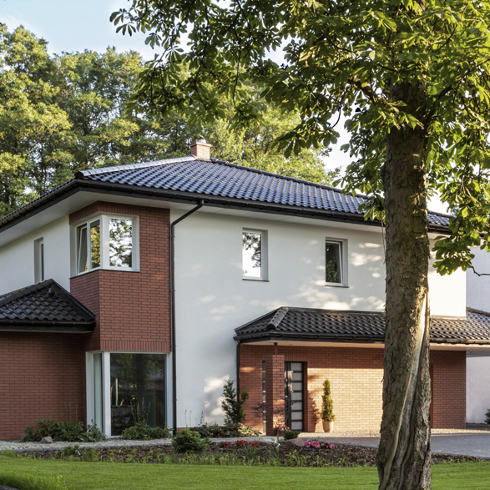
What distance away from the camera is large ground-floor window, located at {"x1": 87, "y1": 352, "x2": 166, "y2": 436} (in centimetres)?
1638

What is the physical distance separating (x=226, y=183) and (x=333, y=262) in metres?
3.94

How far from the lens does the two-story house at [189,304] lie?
1652cm

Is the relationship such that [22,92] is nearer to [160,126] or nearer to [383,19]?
[160,126]

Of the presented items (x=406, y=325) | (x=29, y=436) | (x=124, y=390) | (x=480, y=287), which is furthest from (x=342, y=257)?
(x=406, y=325)

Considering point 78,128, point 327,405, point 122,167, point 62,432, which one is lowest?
point 327,405

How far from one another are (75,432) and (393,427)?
10733 mm

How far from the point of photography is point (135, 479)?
8883 mm

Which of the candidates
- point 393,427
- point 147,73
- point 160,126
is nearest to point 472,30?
point 393,427

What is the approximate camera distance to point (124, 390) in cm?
1656

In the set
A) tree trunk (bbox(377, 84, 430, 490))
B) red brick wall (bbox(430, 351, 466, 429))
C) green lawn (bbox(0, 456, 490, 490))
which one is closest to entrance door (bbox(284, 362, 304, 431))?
red brick wall (bbox(430, 351, 466, 429))

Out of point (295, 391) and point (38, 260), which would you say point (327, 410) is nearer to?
point (295, 391)

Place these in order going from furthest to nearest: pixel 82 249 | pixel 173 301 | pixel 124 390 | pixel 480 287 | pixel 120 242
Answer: pixel 480 287
pixel 82 249
pixel 173 301
pixel 120 242
pixel 124 390


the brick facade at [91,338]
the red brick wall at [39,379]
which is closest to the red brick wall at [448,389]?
the brick facade at [91,338]

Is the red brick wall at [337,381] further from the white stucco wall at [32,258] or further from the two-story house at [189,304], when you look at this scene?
the white stucco wall at [32,258]
